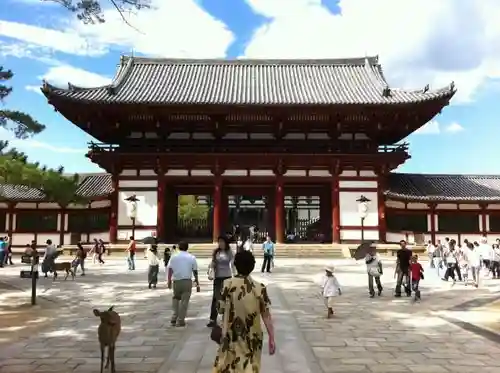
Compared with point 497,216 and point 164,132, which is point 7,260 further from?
point 497,216

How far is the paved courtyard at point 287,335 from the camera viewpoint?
6340 millimetres

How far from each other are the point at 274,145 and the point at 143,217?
8.62 m

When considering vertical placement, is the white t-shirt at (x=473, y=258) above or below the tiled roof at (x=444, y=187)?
below

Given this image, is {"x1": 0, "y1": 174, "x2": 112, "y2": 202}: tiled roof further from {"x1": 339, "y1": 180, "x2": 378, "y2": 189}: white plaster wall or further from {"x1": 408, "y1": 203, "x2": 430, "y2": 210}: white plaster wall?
{"x1": 408, "y1": 203, "x2": 430, "y2": 210}: white plaster wall

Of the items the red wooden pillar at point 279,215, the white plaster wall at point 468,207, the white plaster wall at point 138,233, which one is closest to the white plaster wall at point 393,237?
the white plaster wall at point 468,207

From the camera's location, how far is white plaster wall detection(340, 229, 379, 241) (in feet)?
84.2

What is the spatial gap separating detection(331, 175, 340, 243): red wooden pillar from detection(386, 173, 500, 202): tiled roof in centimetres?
305

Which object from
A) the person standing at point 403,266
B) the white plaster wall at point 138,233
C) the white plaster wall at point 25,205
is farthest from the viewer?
the white plaster wall at point 25,205

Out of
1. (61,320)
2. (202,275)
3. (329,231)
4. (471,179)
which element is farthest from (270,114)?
(61,320)

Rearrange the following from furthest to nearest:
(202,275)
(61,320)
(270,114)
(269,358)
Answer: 1. (270,114)
2. (202,275)
3. (61,320)
4. (269,358)

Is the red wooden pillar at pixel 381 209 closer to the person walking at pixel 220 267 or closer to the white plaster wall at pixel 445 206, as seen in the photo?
the white plaster wall at pixel 445 206

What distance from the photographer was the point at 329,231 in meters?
28.0

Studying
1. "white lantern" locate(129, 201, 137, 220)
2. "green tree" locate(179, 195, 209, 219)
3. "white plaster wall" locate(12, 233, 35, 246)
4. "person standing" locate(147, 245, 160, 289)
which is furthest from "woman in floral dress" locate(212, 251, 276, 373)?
"green tree" locate(179, 195, 209, 219)

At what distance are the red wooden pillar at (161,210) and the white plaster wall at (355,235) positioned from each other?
33.2ft
